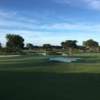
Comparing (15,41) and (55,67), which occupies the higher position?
(15,41)

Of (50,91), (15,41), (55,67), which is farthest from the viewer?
(15,41)

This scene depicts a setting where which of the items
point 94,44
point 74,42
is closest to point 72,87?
point 74,42

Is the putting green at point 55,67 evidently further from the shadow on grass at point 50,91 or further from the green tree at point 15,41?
the green tree at point 15,41

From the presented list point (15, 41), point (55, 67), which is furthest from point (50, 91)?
point (15, 41)

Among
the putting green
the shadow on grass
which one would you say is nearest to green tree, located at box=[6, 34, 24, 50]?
the putting green

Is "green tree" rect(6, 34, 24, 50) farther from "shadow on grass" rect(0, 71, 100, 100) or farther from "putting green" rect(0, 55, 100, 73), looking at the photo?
"shadow on grass" rect(0, 71, 100, 100)

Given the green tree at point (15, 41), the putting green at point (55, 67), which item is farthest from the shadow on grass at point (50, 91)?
the green tree at point (15, 41)

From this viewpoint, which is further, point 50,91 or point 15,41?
point 15,41

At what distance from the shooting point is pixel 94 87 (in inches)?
537

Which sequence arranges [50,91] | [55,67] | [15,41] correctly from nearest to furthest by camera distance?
1. [50,91]
2. [55,67]
3. [15,41]

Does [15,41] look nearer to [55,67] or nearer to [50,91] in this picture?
[55,67]

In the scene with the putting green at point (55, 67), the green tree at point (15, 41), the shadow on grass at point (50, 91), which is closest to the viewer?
the shadow on grass at point (50, 91)

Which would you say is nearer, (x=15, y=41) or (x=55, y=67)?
(x=55, y=67)

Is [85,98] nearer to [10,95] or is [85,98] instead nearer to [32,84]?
[10,95]
